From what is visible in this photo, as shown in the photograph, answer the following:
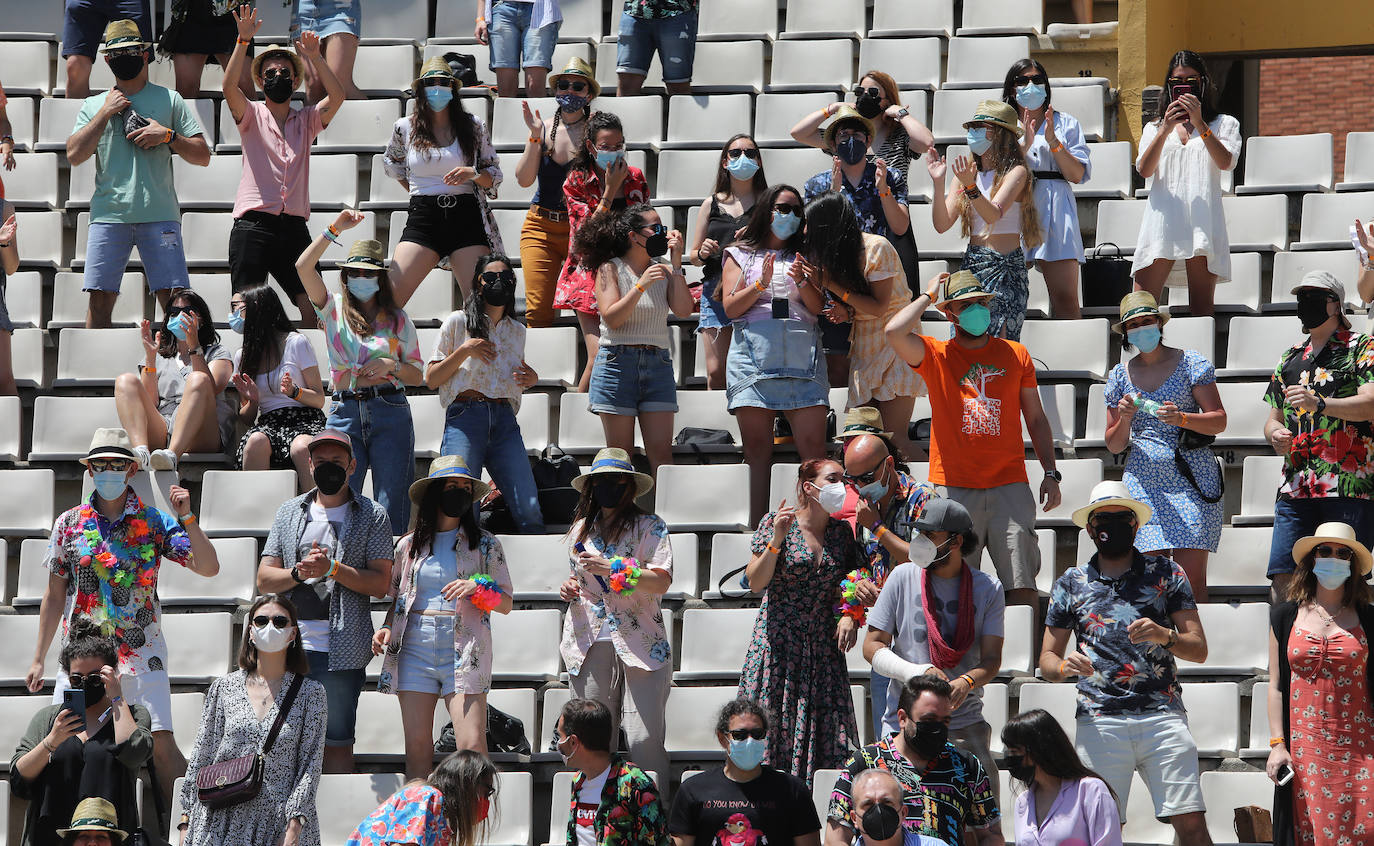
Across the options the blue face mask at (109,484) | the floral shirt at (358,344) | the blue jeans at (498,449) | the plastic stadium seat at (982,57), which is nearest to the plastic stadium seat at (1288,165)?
the plastic stadium seat at (982,57)

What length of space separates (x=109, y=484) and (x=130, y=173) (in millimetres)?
2662

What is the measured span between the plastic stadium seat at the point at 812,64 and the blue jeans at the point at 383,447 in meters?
4.19

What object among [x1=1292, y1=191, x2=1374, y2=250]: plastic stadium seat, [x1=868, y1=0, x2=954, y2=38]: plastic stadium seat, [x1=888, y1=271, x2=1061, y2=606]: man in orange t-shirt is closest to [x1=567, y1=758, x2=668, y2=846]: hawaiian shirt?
[x1=888, y1=271, x2=1061, y2=606]: man in orange t-shirt

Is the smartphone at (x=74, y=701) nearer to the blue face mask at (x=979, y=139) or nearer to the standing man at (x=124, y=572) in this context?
the standing man at (x=124, y=572)

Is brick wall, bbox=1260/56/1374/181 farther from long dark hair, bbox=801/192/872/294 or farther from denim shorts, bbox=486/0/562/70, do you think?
long dark hair, bbox=801/192/872/294

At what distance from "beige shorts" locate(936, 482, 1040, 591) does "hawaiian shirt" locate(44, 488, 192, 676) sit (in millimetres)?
2856

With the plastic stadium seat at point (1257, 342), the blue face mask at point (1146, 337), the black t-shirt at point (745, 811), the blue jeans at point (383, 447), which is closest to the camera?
the black t-shirt at point (745, 811)

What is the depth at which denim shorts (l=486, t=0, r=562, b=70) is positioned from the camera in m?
11.2

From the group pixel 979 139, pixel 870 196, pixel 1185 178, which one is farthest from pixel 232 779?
pixel 1185 178

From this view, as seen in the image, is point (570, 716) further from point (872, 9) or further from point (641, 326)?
point (872, 9)

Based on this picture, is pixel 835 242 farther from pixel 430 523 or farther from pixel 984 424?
pixel 430 523

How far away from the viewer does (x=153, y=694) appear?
7246 mm

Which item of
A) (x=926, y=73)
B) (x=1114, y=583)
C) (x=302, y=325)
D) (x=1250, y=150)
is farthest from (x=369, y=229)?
(x=1114, y=583)

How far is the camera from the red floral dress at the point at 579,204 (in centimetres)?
922
